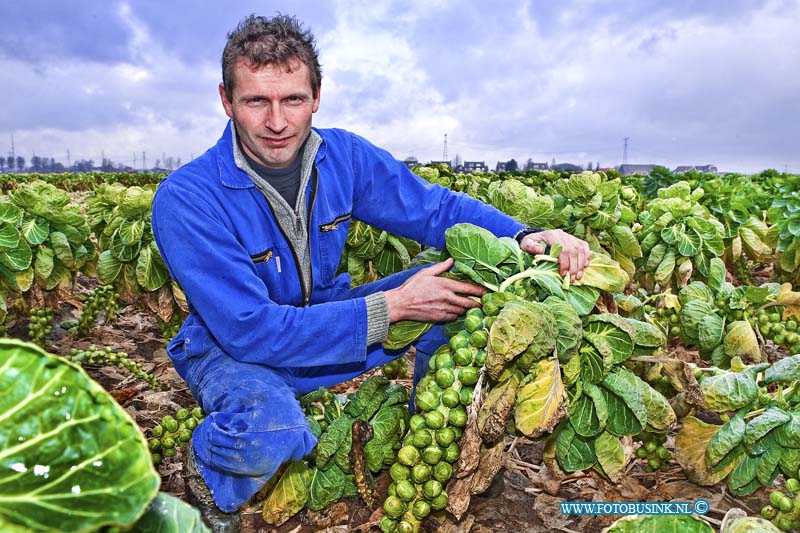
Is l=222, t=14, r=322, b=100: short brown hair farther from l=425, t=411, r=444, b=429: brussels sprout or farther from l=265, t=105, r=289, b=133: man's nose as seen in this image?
l=425, t=411, r=444, b=429: brussels sprout

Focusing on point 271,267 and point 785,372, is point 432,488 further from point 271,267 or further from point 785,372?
point 785,372

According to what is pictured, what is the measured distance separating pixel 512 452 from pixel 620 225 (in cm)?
228

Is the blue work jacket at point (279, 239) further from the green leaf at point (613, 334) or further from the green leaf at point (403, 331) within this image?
the green leaf at point (613, 334)

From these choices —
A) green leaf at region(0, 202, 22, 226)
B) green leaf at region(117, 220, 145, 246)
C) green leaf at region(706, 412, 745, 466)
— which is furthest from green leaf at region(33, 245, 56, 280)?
green leaf at region(706, 412, 745, 466)

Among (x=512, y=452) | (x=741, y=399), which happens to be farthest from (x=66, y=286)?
(x=741, y=399)

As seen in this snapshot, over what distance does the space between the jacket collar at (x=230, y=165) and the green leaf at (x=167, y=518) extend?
86.5 inches

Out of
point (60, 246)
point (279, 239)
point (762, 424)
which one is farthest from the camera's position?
point (60, 246)

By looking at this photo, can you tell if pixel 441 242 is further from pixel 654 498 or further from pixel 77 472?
pixel 77 472

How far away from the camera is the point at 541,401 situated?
239 cm

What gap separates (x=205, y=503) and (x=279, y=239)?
4.18 ft

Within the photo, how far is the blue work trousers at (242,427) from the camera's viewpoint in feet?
8.47

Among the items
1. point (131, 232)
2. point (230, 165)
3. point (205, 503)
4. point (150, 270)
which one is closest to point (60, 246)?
point (131, 232)

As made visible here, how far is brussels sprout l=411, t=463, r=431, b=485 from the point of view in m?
2.45

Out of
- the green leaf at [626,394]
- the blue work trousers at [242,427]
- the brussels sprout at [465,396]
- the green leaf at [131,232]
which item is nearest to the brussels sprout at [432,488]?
the brussels sprout at [465,396]
